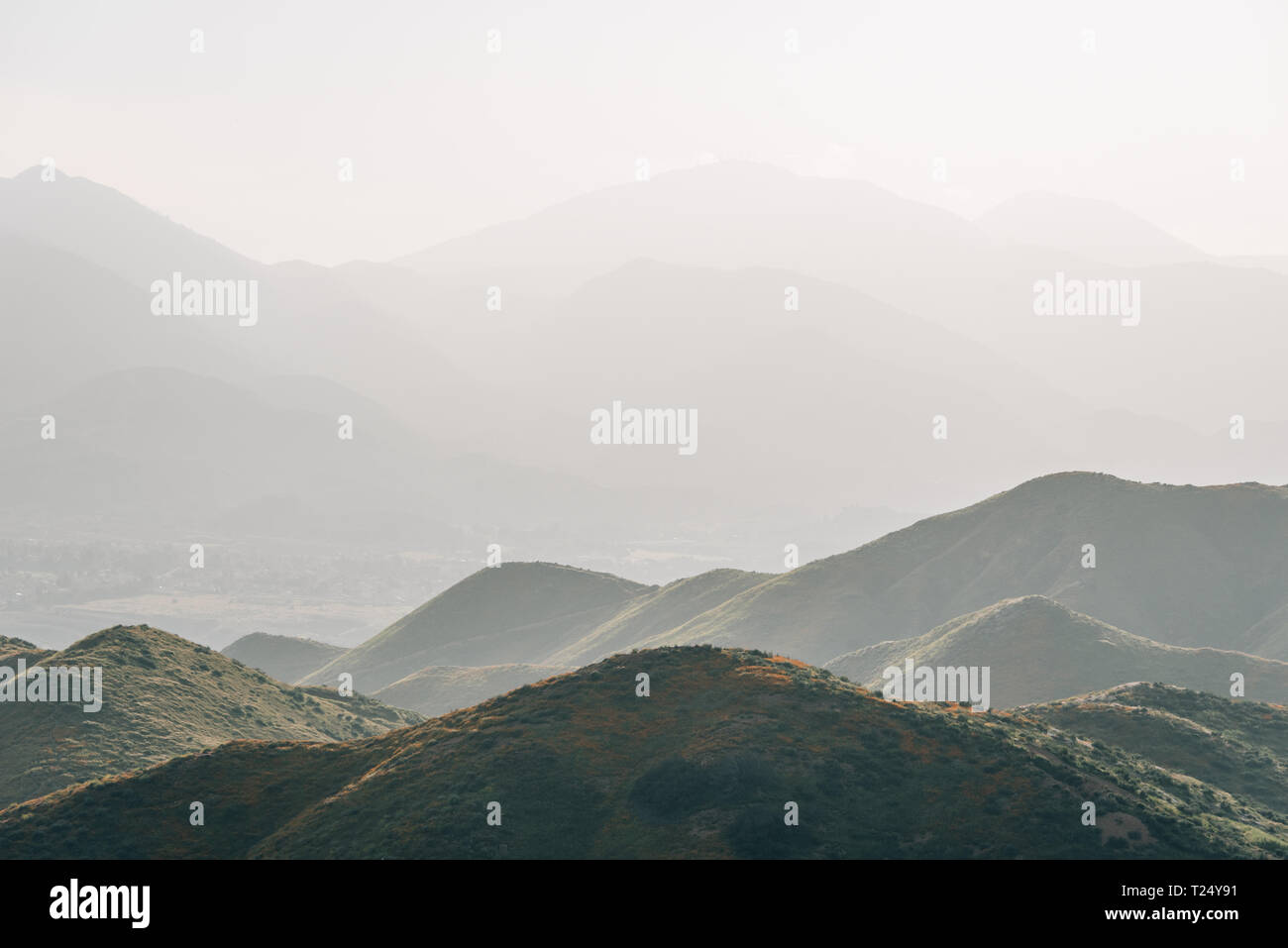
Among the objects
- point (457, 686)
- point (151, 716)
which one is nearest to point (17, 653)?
point (151, 716)

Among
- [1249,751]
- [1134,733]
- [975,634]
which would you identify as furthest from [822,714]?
[975,634]

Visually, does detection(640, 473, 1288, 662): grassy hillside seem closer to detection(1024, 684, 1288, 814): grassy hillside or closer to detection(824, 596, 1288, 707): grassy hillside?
detection(824, 596, 1288, 707): grassy hillside

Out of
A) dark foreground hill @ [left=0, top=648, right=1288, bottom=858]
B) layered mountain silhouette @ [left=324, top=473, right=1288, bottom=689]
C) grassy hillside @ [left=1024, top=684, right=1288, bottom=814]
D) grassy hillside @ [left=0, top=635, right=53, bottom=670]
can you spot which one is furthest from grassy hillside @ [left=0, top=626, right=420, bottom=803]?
layered mountain silhouette @ [left=324, top=473, right=1288, bottom=689]

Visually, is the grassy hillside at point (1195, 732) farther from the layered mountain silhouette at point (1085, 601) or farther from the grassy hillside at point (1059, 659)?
the layered mountain silhouette at point (1085, 601)

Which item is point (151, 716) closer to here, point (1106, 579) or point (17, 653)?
point (17, 653)
